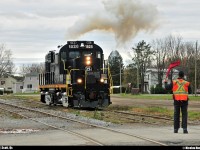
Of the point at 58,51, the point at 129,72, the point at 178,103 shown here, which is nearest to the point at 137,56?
the point at 129,72

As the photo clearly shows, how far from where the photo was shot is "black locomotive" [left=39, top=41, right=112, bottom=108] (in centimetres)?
2630

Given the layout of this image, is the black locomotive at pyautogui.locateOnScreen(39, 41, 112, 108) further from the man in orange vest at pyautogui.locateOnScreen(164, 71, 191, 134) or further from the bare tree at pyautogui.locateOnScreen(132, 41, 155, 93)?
the bare tree at pyautogui.locateOnScreen(132, 41, 155, 93)

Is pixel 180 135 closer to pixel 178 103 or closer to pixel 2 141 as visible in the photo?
pixel 178 103

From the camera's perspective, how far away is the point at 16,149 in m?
8.61

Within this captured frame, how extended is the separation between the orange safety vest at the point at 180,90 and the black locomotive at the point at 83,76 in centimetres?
1345

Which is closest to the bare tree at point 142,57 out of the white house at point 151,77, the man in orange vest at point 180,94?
the white house at point 151,77

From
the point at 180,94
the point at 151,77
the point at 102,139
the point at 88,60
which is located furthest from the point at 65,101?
the point at 151,77

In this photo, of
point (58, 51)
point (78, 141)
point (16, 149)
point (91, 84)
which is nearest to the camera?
point (16, 149)

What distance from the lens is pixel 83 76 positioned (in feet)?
87.4

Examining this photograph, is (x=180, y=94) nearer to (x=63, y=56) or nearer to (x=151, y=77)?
(x=63, y=56)

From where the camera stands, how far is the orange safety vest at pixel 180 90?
12945 mm

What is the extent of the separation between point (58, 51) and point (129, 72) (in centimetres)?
7912

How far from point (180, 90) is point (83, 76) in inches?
557

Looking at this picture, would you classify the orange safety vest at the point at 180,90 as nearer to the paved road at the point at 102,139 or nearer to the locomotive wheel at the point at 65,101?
the paved road at the point at 102,139
